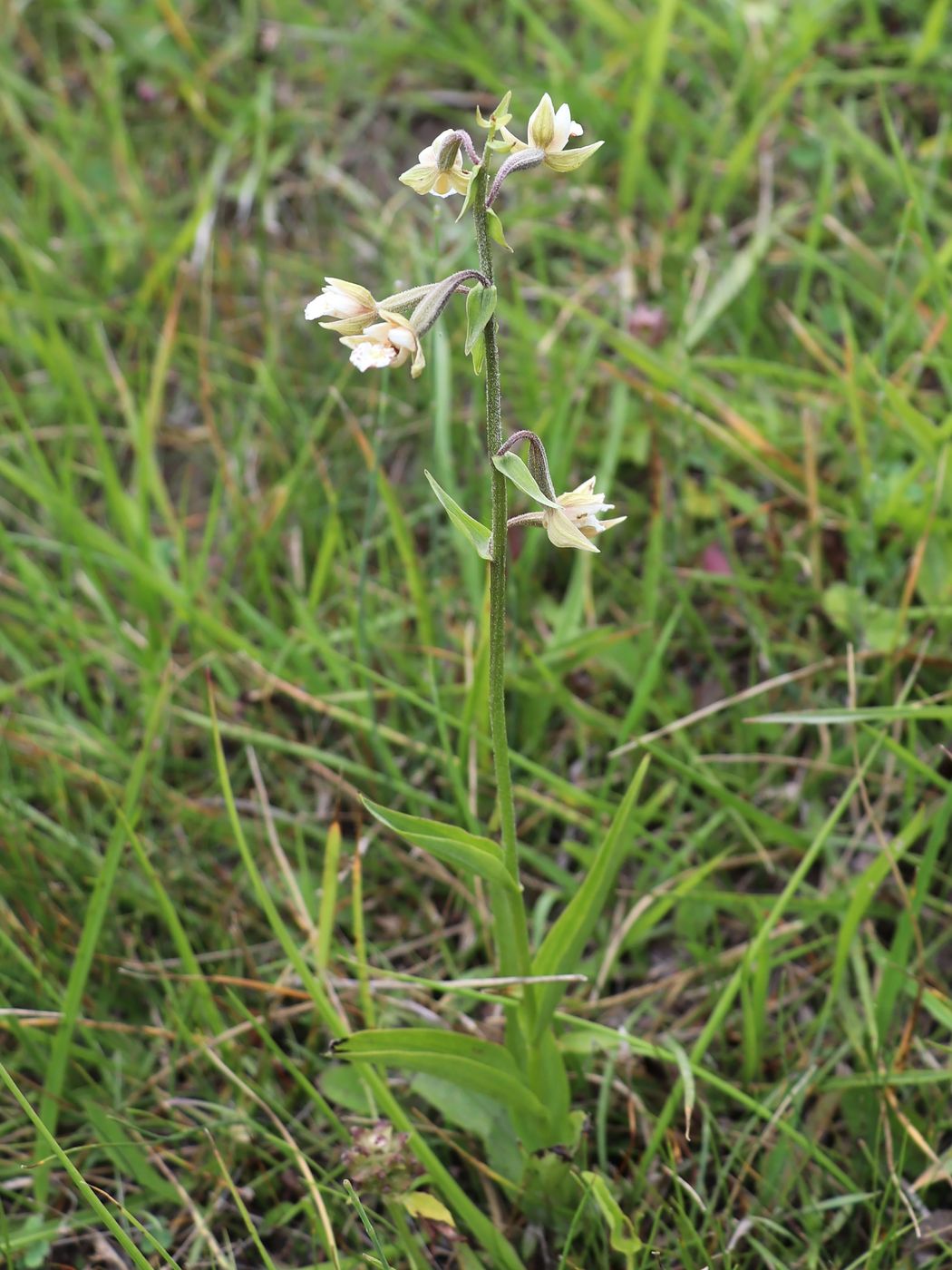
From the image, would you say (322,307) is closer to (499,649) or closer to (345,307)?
(345,307)

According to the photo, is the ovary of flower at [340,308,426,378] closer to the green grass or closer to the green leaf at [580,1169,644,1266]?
the green grass

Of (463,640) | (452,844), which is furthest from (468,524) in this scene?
(463,640)

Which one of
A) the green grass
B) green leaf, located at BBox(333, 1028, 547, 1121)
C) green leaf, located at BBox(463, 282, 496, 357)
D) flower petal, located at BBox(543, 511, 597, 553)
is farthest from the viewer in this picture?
the green grass

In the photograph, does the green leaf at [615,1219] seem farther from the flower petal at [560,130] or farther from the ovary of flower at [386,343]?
the flower petal at [560,130]

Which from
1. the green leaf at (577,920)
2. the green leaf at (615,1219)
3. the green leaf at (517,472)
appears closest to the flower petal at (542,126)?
the green leaf at (517,472)

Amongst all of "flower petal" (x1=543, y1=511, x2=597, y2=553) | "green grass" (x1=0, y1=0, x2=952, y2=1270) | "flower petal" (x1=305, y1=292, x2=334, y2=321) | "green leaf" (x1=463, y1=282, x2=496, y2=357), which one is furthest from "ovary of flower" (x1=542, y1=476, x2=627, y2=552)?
"green grass" (x1=0, y1=0, x2=952, y2=1270)

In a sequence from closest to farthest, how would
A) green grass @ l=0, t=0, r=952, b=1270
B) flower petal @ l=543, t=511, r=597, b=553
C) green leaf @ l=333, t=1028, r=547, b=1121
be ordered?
flower petal @ l=543, t=511, r=597, b=553, green leaf @ l=333, t=1028, r=547, b=1121, green grass @ l=0, t=0, r=952, b=1270
